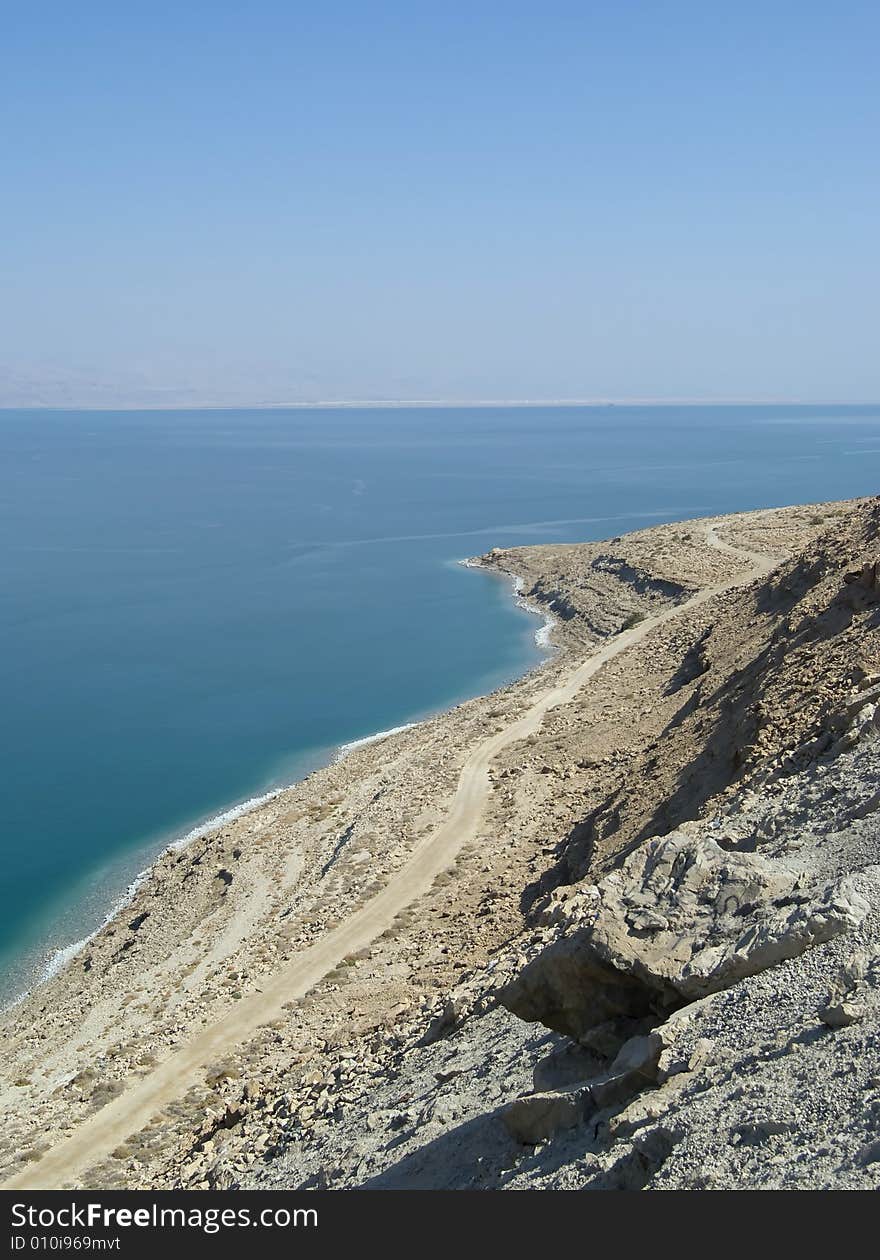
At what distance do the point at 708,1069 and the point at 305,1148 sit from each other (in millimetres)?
6995

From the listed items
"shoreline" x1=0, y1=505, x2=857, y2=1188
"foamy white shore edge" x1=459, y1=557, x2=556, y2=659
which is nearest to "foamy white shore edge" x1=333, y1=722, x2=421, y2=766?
"shoreline" x1=0, y1=505, x2=857, y2=1188

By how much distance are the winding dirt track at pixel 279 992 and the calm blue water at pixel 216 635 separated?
9818 mm

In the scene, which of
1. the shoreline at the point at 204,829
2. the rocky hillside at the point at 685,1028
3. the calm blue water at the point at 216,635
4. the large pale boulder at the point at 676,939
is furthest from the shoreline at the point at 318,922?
the large pale boulder at the point at 676,939

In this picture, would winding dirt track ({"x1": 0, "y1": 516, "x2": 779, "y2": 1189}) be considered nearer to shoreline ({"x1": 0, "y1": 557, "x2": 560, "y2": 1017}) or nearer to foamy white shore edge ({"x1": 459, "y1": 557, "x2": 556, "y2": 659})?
shoreline ({"x1": 0, "y1": 557, "x2": 560, "y2": 1017})

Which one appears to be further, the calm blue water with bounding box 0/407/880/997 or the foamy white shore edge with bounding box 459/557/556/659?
the foamy white shore edge with bounding box 459/557/556/659

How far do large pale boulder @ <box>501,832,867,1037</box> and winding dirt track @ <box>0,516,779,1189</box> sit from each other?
1033 cm

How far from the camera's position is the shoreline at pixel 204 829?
30.0 meters

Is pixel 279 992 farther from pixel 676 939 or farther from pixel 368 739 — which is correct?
pixel 368 739

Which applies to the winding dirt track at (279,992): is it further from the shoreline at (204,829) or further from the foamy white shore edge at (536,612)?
the foamy white shore edge at (536,612)

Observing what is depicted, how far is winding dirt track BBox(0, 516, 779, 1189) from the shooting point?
18359 millimetres

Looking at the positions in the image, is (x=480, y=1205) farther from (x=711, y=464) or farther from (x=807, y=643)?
(x=711, y=464)

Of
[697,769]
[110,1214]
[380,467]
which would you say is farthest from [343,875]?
[380,467]

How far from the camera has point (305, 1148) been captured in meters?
14.6

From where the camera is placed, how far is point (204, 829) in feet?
129
